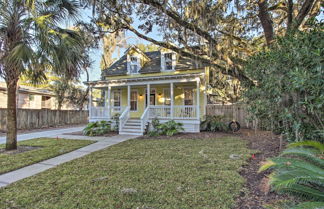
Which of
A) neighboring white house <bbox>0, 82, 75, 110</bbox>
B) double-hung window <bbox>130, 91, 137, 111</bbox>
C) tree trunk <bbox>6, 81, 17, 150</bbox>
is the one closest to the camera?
tree trunk <bbox>6, 81, 17, 150</bbox>

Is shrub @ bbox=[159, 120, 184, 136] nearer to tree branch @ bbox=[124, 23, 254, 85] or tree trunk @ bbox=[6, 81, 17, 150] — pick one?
tree branch @ bbox=[124, 23, 254, 85]

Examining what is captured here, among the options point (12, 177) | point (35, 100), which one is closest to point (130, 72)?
point (12, 177)

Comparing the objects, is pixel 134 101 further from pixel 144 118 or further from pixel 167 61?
pixel 167 61

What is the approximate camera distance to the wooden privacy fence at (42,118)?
12038 mm

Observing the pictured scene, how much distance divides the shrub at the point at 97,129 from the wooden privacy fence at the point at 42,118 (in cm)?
576

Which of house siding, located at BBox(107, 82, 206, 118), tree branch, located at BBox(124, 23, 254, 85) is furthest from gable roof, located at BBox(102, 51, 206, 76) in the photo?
tree branch, located at BBox(124, 23, 254, 85)

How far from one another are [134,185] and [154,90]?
1040 centimetres

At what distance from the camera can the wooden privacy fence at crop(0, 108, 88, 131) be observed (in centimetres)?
1204

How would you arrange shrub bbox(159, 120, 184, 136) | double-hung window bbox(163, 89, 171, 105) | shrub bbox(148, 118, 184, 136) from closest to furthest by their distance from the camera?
shrub bbox(148, 118, 184, 136)
shrub bbox(159, 120, 184, 136)
double-hung window bbox(163, 89, 171, 105)

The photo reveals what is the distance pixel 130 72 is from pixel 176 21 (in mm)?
7113

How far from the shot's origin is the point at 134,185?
10.5ft

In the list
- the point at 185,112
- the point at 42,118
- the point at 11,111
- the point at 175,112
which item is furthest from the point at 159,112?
the point at 42,118

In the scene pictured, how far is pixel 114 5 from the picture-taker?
25.3ft

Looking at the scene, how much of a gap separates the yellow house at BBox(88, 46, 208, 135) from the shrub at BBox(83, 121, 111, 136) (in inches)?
34.7
